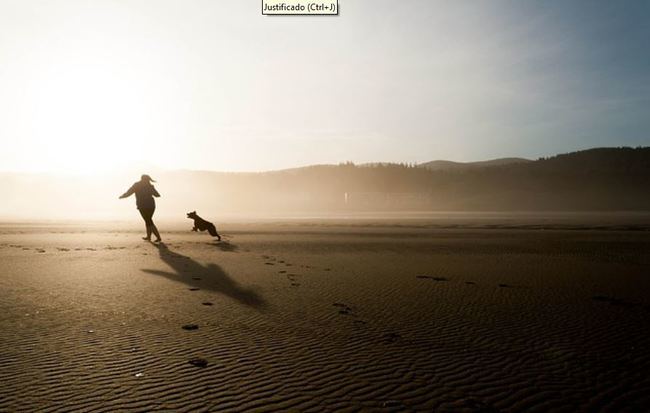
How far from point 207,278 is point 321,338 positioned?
4325mm

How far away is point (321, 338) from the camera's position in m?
4.76

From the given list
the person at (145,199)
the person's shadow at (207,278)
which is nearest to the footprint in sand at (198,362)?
the person's shadow at (207,278)

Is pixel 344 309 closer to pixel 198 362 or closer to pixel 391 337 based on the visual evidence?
pixel 391 337

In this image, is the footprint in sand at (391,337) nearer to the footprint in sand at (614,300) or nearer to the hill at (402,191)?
the footprint in sand at (614,300)

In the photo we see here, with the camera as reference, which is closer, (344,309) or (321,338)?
(321,338)

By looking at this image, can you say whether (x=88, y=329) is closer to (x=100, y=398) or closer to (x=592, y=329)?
(x=100, y=398)

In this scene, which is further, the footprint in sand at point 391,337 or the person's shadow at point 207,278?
the person's shadow at point 207,278

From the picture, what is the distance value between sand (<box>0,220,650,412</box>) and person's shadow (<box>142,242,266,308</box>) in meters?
0.04

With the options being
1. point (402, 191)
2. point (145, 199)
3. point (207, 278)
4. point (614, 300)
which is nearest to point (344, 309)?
point (207, 278)

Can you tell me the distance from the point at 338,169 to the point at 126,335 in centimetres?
9457

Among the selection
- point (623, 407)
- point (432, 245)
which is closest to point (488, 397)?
point (623, 407)

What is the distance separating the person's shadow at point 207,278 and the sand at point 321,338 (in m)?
0.04

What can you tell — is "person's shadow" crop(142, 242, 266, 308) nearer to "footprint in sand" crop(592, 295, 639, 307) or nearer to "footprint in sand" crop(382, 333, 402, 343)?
"footprint in sand" crop(382, 333, 402, 343)

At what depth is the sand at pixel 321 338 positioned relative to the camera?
10.9 feet
